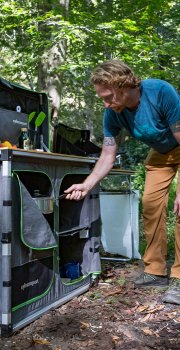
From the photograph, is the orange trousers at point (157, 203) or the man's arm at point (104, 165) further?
the orange trousers at point (157, 203)

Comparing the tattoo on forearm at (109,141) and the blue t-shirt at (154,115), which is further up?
the blue t-shirt at (154,115)

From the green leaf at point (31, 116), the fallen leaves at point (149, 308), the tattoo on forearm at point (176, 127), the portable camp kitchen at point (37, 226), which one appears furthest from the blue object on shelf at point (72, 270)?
the tattoo on forearm at point (176, 127)

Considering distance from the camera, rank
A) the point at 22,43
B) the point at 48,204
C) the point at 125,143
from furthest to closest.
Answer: the point at 125,143 → the point at 22,43 → the point at 48,204

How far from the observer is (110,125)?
3006 millimetres

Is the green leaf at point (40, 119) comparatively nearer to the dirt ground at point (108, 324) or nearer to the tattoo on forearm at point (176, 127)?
the tattoo on forearm at point (176, 127)

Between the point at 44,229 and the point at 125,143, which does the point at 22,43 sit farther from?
the point at 125,143

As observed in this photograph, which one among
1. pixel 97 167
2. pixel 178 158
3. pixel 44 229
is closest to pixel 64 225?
pixel 97 167

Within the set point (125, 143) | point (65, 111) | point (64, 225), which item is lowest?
point (64, 225)

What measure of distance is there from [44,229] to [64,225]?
811 millimetres

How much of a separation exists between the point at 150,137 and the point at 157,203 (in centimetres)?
55

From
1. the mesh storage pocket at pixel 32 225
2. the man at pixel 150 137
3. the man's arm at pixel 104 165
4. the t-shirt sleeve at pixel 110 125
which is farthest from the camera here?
the t-shirt sleeve at pixel 110 125

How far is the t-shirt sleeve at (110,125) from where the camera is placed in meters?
2.94

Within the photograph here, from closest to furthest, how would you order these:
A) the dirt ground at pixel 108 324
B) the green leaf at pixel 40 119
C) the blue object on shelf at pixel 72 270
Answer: the dirt ground at pixel 108 324 → the blue object on shelf at pixel 72 270 → the green leaf at pixel 40 119

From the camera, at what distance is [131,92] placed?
2.67 m
